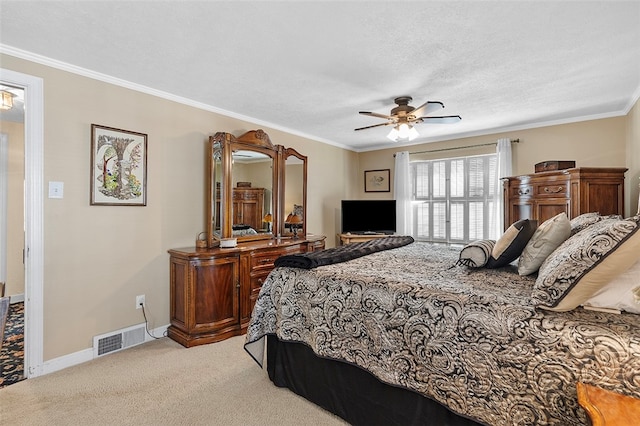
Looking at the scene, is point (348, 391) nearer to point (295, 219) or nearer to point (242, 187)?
point (242, 187)

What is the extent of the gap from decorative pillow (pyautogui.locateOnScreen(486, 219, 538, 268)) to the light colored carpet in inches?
56.4

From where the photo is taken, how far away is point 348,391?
1823 mm

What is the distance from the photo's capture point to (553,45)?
2.19 metres

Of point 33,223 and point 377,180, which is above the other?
point 377,180

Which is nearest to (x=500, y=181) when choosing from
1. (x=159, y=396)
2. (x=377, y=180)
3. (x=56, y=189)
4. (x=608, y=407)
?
(x=377, y=180)

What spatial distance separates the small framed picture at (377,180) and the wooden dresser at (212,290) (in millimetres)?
3117

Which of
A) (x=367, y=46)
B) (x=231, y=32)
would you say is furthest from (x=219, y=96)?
(x=367, y=46)

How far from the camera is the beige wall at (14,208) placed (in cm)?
400

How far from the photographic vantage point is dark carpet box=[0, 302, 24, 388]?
2344 millimetres

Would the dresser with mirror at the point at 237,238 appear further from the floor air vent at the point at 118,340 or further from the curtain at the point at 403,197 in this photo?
the curtain at the point at 403,197

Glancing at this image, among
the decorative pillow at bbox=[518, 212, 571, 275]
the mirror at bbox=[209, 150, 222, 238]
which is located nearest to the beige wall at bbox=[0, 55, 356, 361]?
the mirror at bbox=[209, 150, 222, 238]

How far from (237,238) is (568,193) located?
3721 mm

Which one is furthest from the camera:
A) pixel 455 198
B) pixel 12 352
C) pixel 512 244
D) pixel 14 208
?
pixel 455 198

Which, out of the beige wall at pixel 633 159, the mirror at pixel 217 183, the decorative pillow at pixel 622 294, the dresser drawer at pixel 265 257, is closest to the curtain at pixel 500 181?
the beige wall at pixel 633 159
